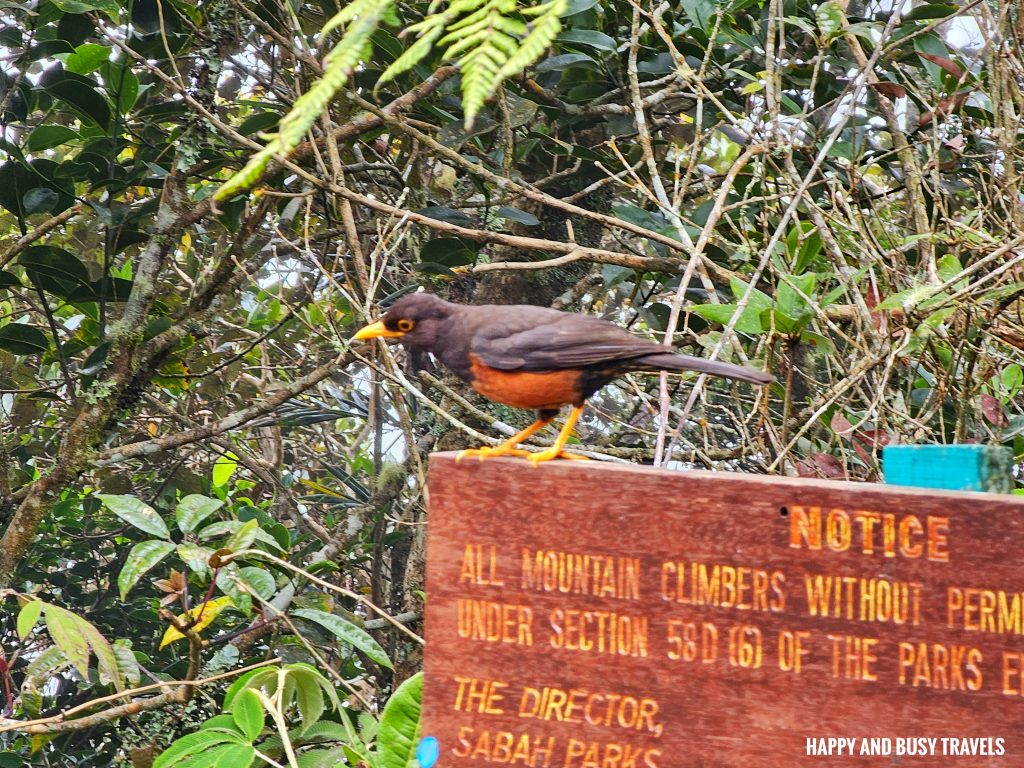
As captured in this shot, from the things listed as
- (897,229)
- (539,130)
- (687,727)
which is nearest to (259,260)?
(539,130)

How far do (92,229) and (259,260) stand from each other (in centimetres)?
90

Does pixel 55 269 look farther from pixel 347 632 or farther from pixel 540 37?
pixel 540 37

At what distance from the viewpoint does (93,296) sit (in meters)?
3.77

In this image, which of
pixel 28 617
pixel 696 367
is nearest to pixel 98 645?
pixel 28 617

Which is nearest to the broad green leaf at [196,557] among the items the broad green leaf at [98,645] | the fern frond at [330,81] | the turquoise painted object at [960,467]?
the broad green leaf at [98,645]

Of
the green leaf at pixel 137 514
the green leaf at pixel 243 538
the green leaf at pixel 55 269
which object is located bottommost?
the green leaf at pixel 243 538

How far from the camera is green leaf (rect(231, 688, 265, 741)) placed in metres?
2.40

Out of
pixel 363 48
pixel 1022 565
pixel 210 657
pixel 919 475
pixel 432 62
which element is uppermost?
pixel 432 62

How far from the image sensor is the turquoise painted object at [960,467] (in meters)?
1.69

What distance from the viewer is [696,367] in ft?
5.91

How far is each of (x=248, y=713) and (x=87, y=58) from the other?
2.31m

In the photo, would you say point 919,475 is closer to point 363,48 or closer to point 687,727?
point 687,727

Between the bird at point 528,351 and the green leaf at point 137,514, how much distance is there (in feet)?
4.35

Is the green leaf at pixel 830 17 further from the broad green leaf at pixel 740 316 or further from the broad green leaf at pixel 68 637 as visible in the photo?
the broad green leaf at pixel 68 637
